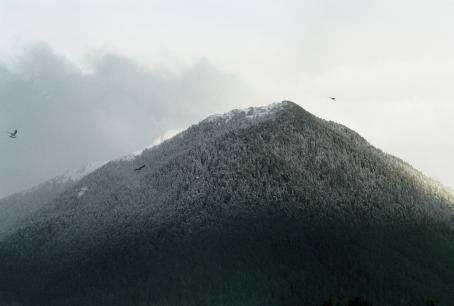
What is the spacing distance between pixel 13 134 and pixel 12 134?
0.92 m

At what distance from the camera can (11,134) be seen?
171250 mm

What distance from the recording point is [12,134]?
560 feet

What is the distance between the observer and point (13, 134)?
169875 mm

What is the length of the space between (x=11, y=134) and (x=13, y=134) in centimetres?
172

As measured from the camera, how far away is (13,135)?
17050cm

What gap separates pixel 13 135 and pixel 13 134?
71 centimetres

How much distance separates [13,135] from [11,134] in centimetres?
114

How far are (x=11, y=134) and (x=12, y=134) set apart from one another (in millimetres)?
796

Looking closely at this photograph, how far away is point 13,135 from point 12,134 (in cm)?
44
